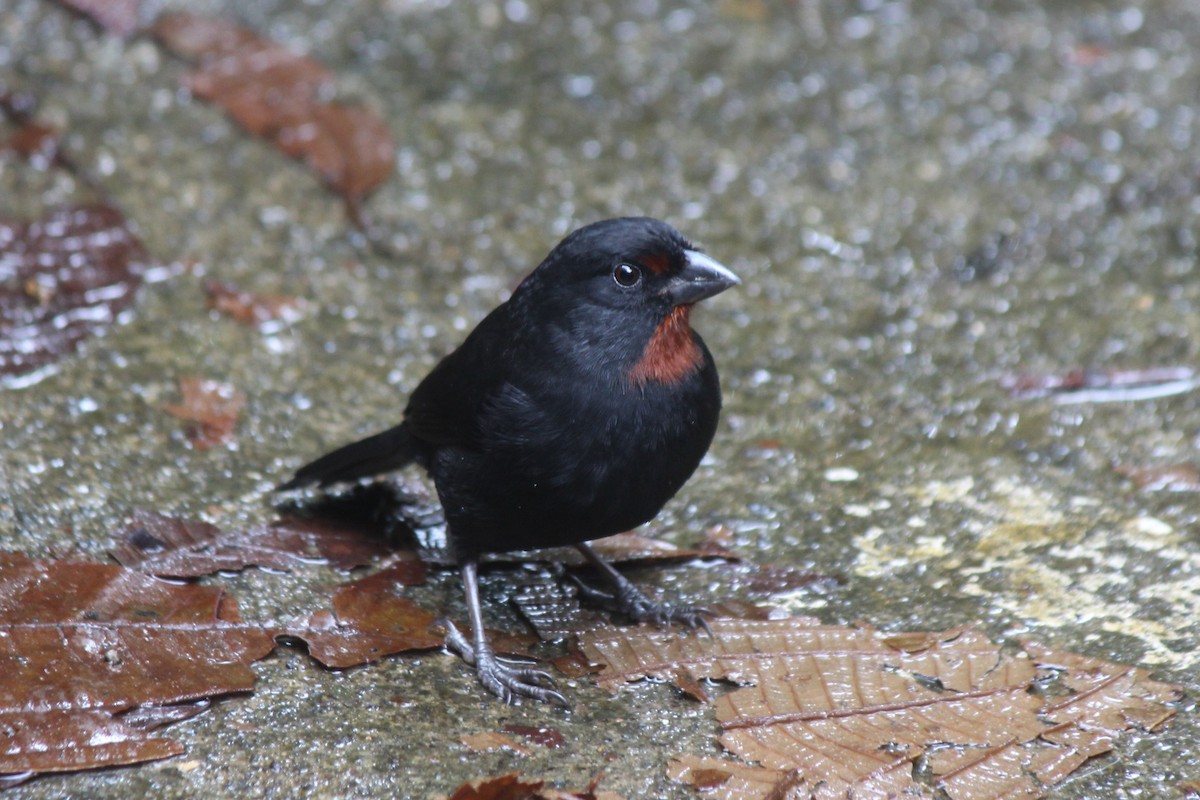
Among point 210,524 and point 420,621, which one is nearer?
point 420,621

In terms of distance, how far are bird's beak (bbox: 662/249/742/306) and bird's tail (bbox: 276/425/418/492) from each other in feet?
2.66

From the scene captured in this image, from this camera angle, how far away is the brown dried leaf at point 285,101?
17.0 ft

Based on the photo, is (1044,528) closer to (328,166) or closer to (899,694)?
(899,694)

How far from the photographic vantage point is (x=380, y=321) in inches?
182

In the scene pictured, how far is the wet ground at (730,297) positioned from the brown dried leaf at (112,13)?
8cm

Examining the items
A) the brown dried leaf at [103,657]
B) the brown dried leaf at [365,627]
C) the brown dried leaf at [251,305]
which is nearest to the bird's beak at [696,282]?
the brown dried leaf at [365,627]

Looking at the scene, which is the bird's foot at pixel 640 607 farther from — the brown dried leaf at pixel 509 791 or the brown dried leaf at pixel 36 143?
the brown dried leaf at pixel 36 143

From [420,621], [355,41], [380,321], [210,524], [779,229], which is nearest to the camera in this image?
[420,621]

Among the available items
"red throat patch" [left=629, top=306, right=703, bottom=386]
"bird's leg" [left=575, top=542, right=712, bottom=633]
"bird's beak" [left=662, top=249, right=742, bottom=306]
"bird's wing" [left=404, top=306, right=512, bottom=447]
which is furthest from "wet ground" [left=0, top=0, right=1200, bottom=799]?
"bird's beak" [left=662, top=249, right=742, bottom=306]

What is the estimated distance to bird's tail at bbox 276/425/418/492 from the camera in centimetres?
361

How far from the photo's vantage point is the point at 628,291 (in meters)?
3.32

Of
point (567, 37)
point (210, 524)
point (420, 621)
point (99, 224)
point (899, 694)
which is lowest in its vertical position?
point (899, 694)

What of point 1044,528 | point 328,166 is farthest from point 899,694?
point 328,166

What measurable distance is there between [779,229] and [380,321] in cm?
160
